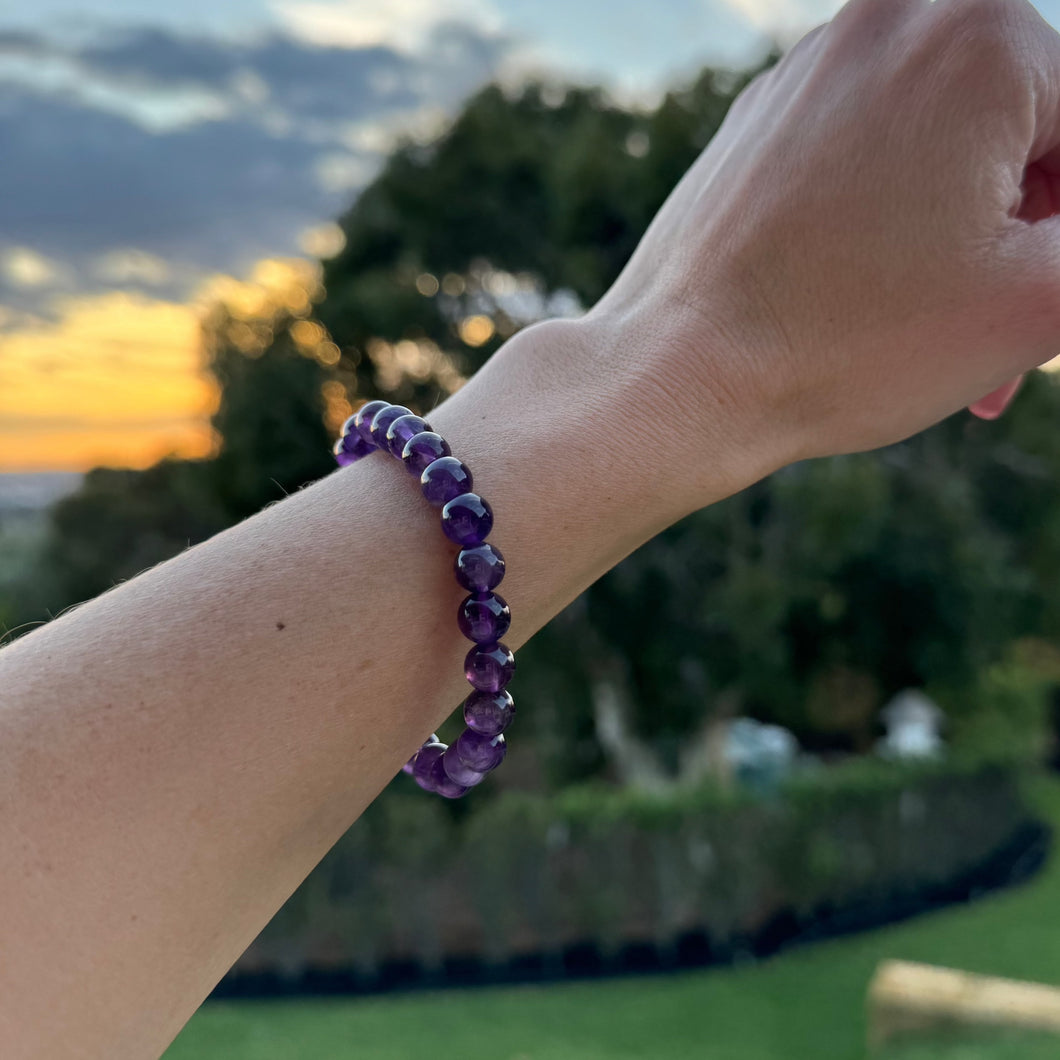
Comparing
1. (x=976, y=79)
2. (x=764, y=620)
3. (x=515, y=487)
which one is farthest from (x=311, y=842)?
(x=764, y=620)

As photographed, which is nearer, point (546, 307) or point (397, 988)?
point (397, 988)

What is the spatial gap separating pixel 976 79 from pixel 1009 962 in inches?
308

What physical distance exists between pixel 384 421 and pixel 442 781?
0.32m

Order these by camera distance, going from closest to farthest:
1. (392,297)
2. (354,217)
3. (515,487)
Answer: (515,487) → (392,297) → (354,217)

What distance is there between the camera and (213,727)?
24.7 inches

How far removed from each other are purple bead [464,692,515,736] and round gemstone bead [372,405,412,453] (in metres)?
0.23

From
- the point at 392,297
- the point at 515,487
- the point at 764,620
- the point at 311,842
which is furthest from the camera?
the point at 392,297

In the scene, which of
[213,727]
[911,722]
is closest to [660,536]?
[911,722]

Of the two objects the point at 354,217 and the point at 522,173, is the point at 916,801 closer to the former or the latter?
the point at 522,173

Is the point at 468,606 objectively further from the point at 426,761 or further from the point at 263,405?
the point at 263,405

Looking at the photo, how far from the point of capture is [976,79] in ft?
2.94

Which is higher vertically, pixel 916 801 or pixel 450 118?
pixel 450 118

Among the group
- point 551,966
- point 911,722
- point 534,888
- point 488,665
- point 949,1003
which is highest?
point 488,665

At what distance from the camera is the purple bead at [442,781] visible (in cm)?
82
